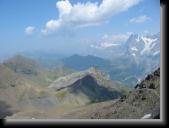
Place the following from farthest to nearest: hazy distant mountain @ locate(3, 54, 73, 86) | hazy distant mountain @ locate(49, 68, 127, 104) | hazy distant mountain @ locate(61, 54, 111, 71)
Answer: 1. hazy distant mountain @ locate(61, 54, 111, 71)
2. hazy distant mountain @ locate(3, 54, 73, 86)
3. hazy distant mountain @ locate(49, 68, 127, 104)

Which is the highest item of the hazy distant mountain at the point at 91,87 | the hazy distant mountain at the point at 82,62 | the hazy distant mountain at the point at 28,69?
the hazy distant mountain at the point at 82,62

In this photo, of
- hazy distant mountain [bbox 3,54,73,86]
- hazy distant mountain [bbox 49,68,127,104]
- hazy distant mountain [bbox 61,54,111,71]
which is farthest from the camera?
hazy distant mountain [bbox 61,54,111,71]

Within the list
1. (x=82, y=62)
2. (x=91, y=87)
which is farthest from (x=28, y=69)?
(x=82, y=62)

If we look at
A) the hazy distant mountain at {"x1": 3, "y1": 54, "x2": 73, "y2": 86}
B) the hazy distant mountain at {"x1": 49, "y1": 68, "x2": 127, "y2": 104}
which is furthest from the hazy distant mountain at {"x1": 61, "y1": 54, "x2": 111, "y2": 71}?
the hazy distant mountain at {"x1": 49, "y1": 68, "x2": 127, "y2": 104}

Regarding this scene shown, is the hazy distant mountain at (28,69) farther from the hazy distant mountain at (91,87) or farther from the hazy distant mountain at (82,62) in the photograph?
the hazy distant mountain at (82,62)

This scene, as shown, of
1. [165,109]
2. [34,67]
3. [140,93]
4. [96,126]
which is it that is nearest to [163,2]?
[165,109]

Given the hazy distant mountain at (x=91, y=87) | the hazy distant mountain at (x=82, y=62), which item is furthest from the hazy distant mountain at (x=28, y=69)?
the hazy distant mountain at (x=82, y=62)

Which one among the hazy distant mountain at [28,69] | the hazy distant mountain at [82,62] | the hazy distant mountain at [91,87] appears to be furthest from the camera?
the hazy distant mountain at [82,62]

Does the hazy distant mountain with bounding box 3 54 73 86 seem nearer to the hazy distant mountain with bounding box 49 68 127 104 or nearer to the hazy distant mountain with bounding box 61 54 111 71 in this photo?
the hazy distant mountain with bounding box 49 68 127 104

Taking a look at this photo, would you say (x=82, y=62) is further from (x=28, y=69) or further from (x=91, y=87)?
(x=91, y=87)

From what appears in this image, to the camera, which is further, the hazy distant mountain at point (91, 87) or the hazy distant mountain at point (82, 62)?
the hazy distant mountain at point (82, 62)

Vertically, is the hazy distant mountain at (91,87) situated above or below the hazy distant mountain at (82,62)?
below

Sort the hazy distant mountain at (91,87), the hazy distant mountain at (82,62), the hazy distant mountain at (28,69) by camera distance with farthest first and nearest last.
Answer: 1. the hazy distant mountain at (82,62)
2. the hazy distant mountain at (28,69)
3. the hazy distant mountain at (91,87)

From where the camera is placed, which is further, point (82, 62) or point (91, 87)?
point (82, 62)
